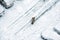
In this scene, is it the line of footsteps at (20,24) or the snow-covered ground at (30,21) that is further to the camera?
the line of footsteps at (20,24)

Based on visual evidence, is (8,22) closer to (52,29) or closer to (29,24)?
(29,24)

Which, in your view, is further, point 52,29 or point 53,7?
point 53,7

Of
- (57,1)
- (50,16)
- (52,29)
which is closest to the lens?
(52,29)

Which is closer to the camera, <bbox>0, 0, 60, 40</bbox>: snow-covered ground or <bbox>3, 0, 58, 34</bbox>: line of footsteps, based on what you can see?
<bbox>0, 0, 60, 40</bbox>: snow-covered ground

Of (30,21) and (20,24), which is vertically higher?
(20,24)

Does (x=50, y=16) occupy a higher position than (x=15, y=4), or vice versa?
(x=15, y=4)

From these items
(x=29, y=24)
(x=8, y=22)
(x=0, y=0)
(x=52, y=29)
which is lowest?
(x=52, y=29)

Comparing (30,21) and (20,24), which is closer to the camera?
(20,24)

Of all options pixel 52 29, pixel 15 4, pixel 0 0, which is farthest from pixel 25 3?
pixel 52 29
